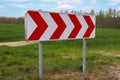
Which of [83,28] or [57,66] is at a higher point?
[83,28]

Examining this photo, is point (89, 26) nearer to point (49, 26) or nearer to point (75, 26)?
point (75, 26)

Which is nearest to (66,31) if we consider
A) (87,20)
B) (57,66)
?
(87,20)

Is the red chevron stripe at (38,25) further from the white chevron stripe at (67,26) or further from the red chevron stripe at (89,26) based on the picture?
the red chevron stripe at (89,26)

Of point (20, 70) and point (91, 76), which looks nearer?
point (91, 76)

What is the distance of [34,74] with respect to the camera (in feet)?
21.4

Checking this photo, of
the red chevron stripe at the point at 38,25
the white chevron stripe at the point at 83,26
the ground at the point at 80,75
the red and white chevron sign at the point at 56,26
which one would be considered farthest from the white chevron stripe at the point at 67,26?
the ground at the point at 80,75

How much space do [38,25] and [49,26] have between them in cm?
33

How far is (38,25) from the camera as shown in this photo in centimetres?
574

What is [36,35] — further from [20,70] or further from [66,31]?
[20,70]

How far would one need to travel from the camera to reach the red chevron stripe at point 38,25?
562 cm

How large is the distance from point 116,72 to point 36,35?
269 cm

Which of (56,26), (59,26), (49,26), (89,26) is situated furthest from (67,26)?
(89,26)

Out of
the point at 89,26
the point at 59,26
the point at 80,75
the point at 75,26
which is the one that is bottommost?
the point at 80,75

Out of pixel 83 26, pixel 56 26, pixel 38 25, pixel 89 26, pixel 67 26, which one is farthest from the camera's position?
pixel 89 26
